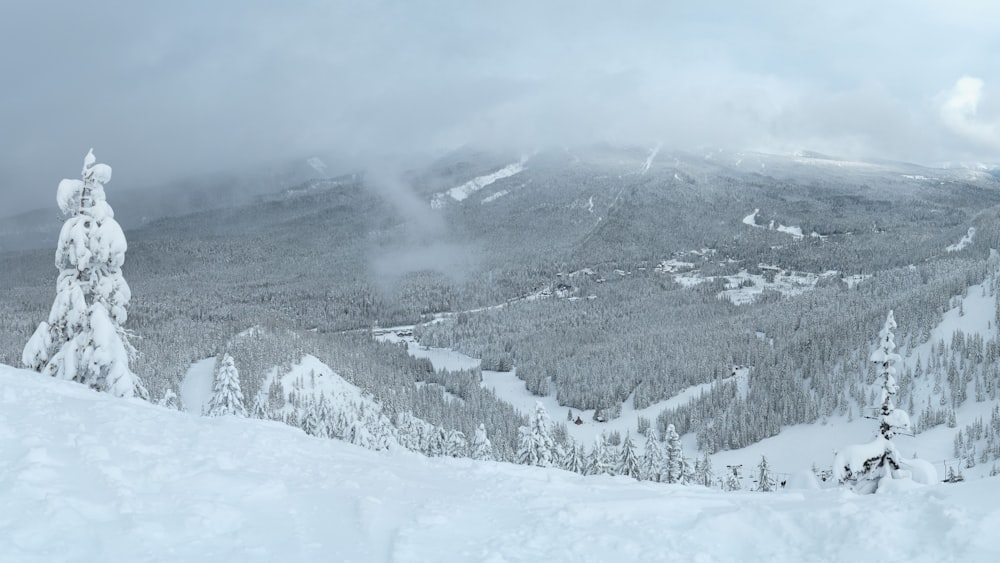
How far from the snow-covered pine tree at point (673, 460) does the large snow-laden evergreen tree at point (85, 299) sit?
Answer: 2193 inches

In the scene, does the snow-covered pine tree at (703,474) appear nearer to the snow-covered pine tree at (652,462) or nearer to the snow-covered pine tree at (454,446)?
the snow-covered pine tree at (652,462)

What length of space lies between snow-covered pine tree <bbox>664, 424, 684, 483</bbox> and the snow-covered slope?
53.6 meters

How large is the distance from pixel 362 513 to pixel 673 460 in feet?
200

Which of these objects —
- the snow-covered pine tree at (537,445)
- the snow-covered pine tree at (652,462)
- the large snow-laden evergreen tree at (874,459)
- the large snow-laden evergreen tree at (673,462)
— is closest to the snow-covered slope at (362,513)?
the large snow-laden evergreen tree at (874,459)

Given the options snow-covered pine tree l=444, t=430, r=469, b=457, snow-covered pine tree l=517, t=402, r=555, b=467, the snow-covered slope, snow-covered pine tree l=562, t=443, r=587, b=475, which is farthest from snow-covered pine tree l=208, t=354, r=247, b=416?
the snow-covered slope

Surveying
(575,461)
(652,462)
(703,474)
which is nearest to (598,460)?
(575,461)

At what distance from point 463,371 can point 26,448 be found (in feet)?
495

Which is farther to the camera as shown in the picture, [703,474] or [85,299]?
[703,474]

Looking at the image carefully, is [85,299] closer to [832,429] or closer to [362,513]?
[362,513]

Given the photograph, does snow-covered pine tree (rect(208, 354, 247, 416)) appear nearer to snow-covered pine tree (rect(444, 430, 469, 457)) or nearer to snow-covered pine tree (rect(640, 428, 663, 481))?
snow-covered pine tree (rect(444, 430, 469, 457))

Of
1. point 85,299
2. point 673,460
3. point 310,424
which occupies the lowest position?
point 673,460

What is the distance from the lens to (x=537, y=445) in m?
59.7

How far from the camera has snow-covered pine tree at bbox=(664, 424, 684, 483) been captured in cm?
6761

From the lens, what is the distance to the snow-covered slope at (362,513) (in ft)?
37.8
